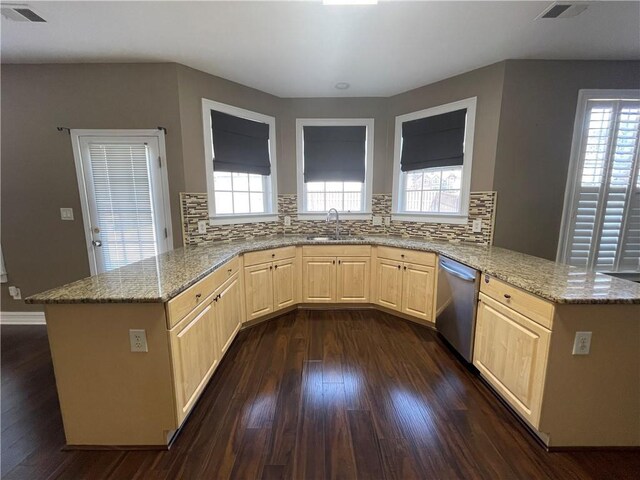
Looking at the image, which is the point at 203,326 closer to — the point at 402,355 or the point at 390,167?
the point at 402,355

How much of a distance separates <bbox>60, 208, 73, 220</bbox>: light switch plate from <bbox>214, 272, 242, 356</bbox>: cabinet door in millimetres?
1957

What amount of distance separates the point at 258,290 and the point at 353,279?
→ 1156 millimetres

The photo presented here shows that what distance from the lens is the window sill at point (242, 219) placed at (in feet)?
9.61

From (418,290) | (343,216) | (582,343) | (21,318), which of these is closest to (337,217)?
(343,216)

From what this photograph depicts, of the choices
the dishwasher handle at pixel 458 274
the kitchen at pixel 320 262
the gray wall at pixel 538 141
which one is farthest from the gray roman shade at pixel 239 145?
the gray wall at pixel 538 141

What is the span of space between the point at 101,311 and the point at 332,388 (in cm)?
155

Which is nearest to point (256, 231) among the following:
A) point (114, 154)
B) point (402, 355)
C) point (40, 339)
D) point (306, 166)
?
point (306, 166)

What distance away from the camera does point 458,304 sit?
2.19 metres

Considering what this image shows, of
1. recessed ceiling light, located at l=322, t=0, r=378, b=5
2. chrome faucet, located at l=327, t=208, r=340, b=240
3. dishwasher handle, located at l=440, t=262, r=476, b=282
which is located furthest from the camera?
chrome faucet, located at l=327, t=208, r=340, b=240

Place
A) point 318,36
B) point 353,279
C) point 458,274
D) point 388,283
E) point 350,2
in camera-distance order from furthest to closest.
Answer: point 353,279 < point 388,283 < point 458,274 < point 318,36 < point 350,2

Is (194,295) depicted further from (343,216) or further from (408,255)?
(343,216)

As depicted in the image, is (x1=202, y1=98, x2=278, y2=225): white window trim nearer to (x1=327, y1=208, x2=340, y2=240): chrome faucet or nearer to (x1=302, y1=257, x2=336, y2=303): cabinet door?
(x1=327, y1=208, x2=340, y2=240): chrome faucet

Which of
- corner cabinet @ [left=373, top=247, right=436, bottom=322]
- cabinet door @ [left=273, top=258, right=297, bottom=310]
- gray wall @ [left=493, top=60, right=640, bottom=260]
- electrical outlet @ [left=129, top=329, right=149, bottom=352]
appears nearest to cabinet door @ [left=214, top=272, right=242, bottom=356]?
cabinet door @ [left=273, top=258, right=297, bottom=310]

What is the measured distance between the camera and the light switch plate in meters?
2.66
